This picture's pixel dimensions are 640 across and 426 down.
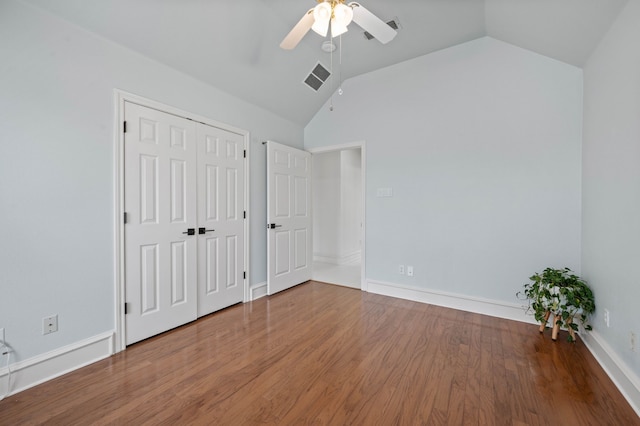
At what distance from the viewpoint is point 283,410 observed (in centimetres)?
153

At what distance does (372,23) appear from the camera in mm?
1774

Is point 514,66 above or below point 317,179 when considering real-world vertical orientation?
above

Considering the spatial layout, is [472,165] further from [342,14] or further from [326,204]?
[326,204]

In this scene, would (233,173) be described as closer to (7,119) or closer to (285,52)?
(285,52)

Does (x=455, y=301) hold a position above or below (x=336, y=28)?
below

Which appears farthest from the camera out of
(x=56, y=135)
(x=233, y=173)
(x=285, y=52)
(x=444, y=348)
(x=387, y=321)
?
(x=233, y=173)

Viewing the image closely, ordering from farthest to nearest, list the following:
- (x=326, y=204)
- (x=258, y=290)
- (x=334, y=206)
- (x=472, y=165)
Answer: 1. (x=326, y=204)
2. (x=334, y=206)
3. (x=258, y=290)
4. (x=472, y=165)

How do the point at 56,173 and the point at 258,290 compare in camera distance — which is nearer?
the point at 56,173

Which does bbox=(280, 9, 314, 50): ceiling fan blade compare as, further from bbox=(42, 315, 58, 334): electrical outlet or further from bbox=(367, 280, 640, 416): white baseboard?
bbox=(367, 280, 640, 416): white baseboard

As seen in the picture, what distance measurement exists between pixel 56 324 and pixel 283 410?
5.75ft

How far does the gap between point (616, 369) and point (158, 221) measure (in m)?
3.77

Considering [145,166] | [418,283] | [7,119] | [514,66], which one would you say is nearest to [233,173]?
[145,166]

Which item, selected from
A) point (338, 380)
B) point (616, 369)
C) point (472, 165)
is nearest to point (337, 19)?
point (472, 165)

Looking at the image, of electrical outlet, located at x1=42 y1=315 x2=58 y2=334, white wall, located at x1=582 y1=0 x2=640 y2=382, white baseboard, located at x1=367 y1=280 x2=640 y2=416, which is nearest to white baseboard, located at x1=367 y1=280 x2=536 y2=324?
white baseboard, located at x1=367 y1=280 x2=640 y2=416
